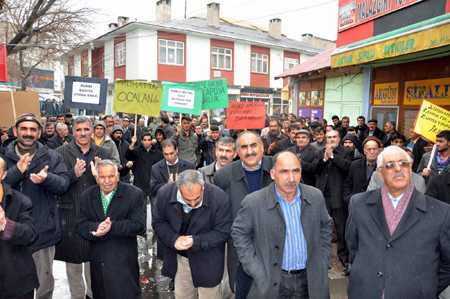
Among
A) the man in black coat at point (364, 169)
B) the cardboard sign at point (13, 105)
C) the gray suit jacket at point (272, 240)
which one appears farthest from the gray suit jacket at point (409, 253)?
the cardboard sign at point (13, 105)

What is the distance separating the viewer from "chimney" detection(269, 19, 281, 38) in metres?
31.9

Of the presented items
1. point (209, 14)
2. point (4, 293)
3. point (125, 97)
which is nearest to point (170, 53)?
point (209, 14)

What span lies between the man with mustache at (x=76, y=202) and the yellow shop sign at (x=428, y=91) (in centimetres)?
801

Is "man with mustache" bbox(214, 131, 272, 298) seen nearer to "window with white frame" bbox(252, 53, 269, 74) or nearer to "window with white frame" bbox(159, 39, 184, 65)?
"window with white frame" bbox(159, 39, 184, 65)

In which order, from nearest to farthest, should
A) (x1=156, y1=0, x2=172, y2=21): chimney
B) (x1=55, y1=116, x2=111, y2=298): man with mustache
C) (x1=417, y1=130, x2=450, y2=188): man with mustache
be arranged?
(x1=55, y1=116, x2=111, y2=298): man with mustache, (x1=417, y1=130, x2=450, y2=188): man with mustache, (x1=156, y1=0, x2=172, y2=21): chimney

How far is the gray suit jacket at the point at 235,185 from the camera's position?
365 centimetres

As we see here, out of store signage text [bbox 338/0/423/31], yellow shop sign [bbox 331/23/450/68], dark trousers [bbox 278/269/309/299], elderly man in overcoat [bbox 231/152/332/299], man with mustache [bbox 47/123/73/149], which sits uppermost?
store signage text [bbox 338/0/423/31]

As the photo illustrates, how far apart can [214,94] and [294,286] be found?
239 inches

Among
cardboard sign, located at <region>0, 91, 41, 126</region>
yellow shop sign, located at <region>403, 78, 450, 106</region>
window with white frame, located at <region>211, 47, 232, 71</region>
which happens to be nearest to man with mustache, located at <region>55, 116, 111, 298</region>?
cardboard sign, located at <region>0, 91, 41, 126</region>

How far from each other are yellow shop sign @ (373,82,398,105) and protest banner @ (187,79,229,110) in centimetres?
517

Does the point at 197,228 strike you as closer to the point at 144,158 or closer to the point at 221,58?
the point at 144,158

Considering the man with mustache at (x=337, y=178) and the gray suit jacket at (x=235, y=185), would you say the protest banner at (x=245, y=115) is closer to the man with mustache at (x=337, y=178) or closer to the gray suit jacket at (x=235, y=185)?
the man with mustache at (x=337, y=178)

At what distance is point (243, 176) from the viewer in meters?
3.68

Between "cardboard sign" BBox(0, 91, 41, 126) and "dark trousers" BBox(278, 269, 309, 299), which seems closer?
"dark trousers" BBox(278, 269, 309, 299)
